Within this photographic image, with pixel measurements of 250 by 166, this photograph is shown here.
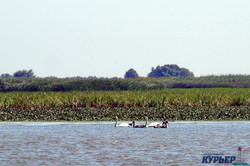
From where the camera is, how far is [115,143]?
1117 inches

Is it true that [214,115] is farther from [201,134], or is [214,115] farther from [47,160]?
[47,160]

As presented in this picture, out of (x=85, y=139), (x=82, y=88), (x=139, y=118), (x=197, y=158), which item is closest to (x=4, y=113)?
(x=139, y=118)

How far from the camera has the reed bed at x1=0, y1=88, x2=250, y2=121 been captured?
43094mm

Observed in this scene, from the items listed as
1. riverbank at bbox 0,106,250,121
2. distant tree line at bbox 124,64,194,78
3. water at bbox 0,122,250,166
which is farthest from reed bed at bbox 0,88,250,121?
distant tree line at bbox 124,64,194,78

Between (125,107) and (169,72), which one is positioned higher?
(169,72)

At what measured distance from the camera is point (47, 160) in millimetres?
23203

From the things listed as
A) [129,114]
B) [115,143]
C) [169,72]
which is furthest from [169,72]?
[115,143]

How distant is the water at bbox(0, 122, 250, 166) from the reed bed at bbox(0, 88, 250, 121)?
3.98 m

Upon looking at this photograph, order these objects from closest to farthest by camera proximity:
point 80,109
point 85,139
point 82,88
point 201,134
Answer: point 85,139, point 201,134, point 80,109, point 82,88

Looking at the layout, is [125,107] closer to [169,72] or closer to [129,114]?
[129,114]

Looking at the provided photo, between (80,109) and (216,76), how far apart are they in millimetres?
49144

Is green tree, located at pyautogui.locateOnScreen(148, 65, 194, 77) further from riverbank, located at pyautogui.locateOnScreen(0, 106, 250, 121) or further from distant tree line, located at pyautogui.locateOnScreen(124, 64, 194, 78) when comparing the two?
riverbank, located at pyautogui.locateOnScreen(0, 106, 250, 121)

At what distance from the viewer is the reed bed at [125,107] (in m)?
43.1

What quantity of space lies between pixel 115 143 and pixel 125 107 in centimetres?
2072
